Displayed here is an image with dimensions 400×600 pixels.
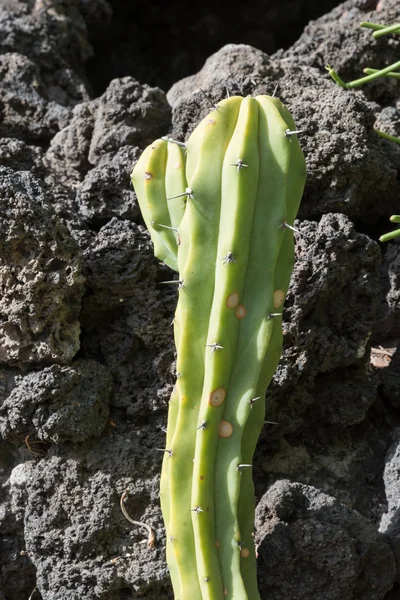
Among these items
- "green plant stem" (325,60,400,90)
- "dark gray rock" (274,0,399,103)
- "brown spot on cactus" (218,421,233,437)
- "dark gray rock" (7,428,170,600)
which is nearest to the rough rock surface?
"dark gray rock" (7,428,170,600)

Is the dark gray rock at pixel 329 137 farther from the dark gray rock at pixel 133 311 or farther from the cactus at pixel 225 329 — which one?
the cactus at pixel 225 329

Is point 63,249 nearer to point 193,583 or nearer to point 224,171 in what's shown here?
point 224,171

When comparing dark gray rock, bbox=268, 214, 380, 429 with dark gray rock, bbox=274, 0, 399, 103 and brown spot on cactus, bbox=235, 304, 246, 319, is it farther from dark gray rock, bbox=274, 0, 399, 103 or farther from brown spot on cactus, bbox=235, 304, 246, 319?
dark gray rock, bbox=274, 0, 399, 103

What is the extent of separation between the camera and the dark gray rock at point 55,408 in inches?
87.7

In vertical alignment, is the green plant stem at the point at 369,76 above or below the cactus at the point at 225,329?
above

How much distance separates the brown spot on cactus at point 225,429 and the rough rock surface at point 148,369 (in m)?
0.44

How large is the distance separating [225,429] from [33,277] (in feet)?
2.64

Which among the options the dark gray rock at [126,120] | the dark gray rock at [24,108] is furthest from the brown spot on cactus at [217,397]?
the dark gray rock at [24,108]

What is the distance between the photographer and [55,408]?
2238 mm

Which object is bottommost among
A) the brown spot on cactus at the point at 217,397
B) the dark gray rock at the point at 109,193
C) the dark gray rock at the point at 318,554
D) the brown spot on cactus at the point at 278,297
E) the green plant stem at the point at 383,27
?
the dark gray rock at the point at 318,554

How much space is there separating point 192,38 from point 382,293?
2.06 metres

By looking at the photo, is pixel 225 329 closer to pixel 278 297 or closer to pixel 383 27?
pixel 278 297

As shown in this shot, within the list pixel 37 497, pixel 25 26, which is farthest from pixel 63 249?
pixel 25 26

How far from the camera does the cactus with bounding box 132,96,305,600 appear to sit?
1.80 metres
